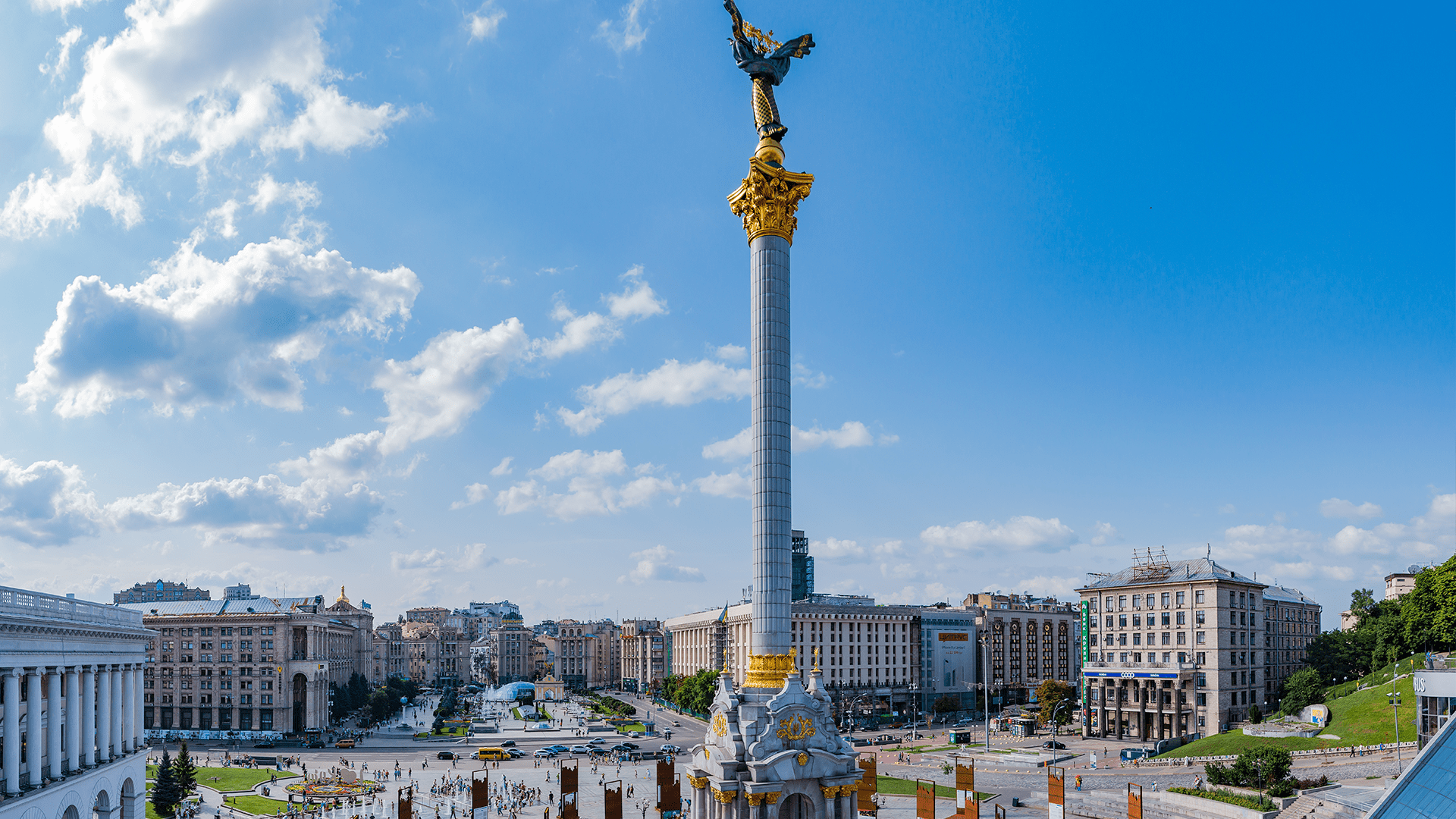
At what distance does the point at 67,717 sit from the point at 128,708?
14713mm

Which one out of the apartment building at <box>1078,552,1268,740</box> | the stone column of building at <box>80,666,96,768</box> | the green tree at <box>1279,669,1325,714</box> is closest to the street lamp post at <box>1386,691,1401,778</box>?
the green tree at <box>1279,669,1325,714</box>

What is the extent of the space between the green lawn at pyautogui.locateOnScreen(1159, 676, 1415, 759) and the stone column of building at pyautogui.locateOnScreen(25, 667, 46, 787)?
268 feet

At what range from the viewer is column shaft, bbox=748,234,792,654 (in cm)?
5125

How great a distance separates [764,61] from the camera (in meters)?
55.4

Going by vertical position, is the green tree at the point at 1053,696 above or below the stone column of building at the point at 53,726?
below

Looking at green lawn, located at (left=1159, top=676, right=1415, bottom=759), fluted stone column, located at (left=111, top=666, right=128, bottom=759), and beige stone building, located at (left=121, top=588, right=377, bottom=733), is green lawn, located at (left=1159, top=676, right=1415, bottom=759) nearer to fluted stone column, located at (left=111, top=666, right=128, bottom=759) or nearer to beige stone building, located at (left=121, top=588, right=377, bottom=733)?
fluted stone column, located at (left=111, top=666, right=128, bottom=759)

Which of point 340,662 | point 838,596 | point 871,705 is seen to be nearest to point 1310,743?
point 871,705

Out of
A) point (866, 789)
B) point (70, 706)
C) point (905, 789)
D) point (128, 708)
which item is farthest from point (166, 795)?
point (905, 789)

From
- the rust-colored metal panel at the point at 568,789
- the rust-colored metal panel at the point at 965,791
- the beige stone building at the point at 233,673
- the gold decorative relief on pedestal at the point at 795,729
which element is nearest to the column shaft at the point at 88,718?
the rust-colored metal panel at the point at 568,789

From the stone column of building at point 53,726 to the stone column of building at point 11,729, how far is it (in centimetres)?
483

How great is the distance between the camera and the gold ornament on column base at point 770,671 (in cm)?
4944

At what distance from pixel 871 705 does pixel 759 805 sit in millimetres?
110757

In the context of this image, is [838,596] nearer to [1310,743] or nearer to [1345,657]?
[1345,657]

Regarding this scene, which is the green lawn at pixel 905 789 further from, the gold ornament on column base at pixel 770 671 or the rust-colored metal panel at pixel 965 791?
the gold ornament on column base at pixel 770 671
